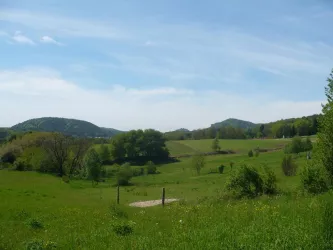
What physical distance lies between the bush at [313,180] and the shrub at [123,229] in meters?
14.9

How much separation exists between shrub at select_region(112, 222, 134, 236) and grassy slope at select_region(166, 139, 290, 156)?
11445 cm

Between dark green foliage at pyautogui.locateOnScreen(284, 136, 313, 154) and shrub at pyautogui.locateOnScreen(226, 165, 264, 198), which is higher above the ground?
dark green foliage at pyautogui.locateOnScreen(284, 136, 313, 154)

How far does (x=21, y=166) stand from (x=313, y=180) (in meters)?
73.0

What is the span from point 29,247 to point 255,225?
661 centimetres

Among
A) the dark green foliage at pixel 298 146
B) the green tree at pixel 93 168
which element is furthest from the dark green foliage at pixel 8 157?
the dark green foliage at pixel 298 146

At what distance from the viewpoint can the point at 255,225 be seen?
411 inches

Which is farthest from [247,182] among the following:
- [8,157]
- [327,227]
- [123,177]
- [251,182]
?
[8,157]

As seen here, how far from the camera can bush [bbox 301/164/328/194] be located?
908 inches

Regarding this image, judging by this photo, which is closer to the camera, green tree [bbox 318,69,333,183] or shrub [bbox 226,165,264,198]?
green tree [bbox 318,69,333,183]

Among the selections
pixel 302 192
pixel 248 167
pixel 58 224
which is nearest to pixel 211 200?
pixel 248 167

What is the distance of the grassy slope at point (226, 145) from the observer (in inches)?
5093

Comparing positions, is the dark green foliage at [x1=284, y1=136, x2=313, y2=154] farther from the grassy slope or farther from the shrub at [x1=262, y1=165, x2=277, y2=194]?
the shrub at [x1=262, y1=165, x2=277, y2=194]

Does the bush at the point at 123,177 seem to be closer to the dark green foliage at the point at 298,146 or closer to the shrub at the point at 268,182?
the shrub at the point at 268,182

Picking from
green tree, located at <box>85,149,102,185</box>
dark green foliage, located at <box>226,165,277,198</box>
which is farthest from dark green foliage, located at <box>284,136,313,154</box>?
dark green foliage, located at <box>226,165,277,198</box>
